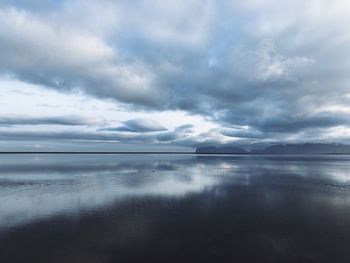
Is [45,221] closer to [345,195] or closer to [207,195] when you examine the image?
[207,195]

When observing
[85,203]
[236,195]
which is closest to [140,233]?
[85,203]

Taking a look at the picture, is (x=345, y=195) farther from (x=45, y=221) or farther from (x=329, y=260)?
(x=45, y=221)

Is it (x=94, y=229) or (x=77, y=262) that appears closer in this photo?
(x=77, y=262)

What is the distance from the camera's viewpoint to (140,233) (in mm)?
17312

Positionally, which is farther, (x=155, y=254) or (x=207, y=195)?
(x=207, y=195)

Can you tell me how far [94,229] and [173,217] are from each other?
714 cm

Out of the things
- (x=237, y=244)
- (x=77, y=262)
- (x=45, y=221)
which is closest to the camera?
(x=77, y=262)

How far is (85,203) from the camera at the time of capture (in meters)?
26.0

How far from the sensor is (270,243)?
15.8 metres

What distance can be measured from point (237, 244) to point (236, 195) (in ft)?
54.2

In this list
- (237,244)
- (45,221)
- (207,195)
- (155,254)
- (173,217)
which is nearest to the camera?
(155,254)

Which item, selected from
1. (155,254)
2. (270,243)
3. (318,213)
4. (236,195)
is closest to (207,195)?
(236,195)

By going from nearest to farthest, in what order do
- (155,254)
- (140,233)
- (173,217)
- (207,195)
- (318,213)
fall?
1. (155,254)
2. (140,233)
3. (173,217)
4. (318,213)
5. (207,195)

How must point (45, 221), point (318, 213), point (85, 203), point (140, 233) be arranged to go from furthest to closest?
point (85, 203)
point (318, 213)
point (45, 221)
point (140, 233)
